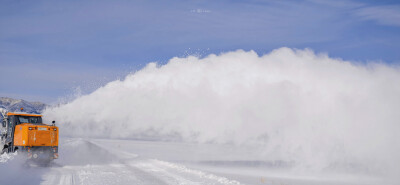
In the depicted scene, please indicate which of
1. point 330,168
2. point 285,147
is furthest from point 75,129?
point 330,168

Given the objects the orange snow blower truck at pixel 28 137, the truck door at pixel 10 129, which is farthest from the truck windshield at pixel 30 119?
the truck door at pixel 10 129

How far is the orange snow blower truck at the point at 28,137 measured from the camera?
2475 cm

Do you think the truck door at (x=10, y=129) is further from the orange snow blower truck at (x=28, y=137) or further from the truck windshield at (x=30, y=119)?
the truck windshield at (x=30, y=119)

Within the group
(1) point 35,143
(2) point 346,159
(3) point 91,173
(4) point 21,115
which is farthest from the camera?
(2) point 346,159

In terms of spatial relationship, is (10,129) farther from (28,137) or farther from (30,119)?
(28,137)

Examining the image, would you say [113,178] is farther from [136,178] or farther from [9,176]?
[9,176]

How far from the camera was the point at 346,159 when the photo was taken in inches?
1734

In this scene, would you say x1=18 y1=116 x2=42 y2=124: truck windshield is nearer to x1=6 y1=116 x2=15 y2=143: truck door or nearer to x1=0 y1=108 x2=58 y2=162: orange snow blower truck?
x1=0 y1=108 x2=58 y2=162: orange snow blower truck

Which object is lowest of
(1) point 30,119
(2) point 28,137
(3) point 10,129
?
(2) point 28,137

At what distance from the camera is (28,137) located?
81.4ft

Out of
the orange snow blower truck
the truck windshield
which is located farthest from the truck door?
the truck windshield

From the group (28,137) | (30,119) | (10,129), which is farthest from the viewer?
(30,119)

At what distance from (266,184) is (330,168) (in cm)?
2207

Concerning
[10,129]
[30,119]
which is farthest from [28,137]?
[30,119]
